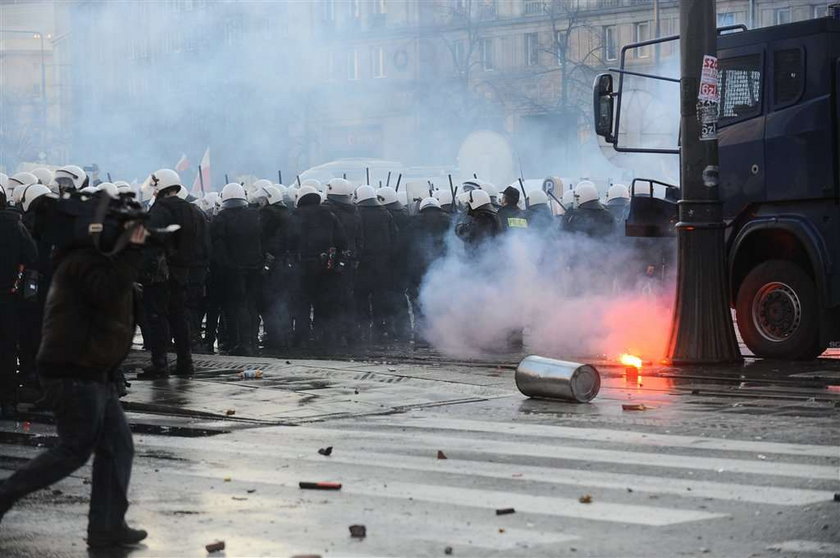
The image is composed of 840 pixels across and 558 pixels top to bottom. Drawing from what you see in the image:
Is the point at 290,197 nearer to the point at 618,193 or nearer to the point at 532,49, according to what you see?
the point at 618,193

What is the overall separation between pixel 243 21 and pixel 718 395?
153 feet

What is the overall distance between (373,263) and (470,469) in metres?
12.4

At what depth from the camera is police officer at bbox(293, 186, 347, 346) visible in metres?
20.5

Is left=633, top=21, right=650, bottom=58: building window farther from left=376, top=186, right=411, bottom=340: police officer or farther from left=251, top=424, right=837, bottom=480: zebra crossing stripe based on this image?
left=251, top=424, right=837, bottom=480: zebra crossing stripe

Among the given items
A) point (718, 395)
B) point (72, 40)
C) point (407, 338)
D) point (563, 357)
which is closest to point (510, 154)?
point (72, 40)

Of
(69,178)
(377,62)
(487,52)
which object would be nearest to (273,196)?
(69,178)

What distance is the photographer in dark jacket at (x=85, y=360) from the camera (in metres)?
7.47

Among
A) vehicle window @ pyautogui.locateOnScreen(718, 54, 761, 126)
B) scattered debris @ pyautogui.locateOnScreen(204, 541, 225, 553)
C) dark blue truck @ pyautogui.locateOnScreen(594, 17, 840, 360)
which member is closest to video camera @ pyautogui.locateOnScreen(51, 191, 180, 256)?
scattered debris @ pyautogui.locateOnScreen(204, 541, 225, 553)

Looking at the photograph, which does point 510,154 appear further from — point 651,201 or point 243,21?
point 651,201

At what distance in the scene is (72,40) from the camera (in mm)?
65625

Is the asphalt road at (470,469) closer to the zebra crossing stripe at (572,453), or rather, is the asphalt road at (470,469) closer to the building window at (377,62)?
the zebra crossing stripe at (572,453)

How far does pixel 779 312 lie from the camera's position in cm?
1589

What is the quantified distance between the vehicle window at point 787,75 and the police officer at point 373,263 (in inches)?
290

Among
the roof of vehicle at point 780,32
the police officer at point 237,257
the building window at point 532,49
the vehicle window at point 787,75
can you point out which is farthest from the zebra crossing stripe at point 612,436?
the building window at point 532,49
